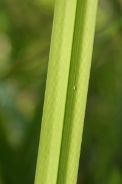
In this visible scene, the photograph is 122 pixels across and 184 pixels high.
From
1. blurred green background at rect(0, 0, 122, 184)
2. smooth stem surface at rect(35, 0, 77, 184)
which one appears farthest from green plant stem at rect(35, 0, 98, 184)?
blurred green background at rect(0, 0, 122, 184)

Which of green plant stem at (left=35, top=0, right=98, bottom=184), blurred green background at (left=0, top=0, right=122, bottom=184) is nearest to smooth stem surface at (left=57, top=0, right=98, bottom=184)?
green plant stem at (left=35, top=0, right=98, bottom=184)

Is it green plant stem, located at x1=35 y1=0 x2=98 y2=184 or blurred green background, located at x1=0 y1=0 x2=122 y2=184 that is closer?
green plant stem, located at x1=35 y1=0 x2=98 y2=184

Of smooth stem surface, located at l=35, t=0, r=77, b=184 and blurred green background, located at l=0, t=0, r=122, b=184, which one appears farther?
blurred green background, located at l=0, t=0, r=122, b=184

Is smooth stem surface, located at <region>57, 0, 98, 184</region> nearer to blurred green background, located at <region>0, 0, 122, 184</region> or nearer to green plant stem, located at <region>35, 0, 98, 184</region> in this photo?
green plant stem, located at <region>35, 0, 98, 184</region>

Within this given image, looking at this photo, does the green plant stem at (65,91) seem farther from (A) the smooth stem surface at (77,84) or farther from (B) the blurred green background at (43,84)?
(B) the blurred green background at (43,84)

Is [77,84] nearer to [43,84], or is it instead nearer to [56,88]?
[56,88]

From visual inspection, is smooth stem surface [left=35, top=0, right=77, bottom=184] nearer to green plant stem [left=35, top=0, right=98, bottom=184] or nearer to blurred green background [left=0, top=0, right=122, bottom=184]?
green plant stem [left=35, top=0, right=98, bottom=184]

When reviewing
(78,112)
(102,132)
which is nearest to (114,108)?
(102,132)
